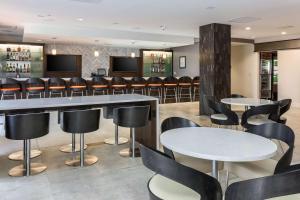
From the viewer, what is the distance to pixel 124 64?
1344cm

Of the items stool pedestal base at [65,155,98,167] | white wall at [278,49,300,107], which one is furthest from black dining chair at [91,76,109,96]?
white wall at [278,49,300,107]

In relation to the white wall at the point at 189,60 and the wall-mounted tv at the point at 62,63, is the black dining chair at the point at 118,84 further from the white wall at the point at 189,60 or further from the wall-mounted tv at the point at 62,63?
the white wall at the point at 189,60

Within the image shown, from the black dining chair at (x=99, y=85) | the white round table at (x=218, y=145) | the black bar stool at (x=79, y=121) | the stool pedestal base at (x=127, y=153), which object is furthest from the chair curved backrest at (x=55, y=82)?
the white round table at (x=218, y=145)

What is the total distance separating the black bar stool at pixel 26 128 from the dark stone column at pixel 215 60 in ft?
16.3

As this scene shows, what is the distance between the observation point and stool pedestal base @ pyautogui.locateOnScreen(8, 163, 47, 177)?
3.49 metres

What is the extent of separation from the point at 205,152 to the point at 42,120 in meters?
2.30

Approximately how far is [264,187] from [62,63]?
11.8 m

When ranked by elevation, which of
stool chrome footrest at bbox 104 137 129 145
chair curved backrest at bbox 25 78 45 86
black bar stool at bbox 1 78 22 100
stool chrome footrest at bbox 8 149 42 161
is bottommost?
stool chrome footrest at bbox 8 149 42 161

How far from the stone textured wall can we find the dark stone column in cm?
623

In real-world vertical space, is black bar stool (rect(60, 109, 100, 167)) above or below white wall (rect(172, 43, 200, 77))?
below

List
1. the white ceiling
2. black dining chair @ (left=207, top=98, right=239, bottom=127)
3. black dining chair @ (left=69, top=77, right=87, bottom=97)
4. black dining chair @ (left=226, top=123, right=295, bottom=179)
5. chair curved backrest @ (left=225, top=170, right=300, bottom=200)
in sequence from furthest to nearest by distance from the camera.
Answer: black dining chair @ (left=69, top=77, right=87, bottom=97)
the white ceiling
black dining chair @ (left=207, top=98, right=239, bottom=127)
black dining chair @ (left=226, top=123, right=295, bottom=179)
chair curved backrest @ (left=225, top=170, right=300, bottom=200)

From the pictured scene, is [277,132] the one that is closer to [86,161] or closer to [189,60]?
[86,161]

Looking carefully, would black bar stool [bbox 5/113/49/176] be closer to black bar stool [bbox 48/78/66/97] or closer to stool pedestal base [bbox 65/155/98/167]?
stool pedestal base [bbox 65/155/98/167]

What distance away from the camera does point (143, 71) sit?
1377cm
